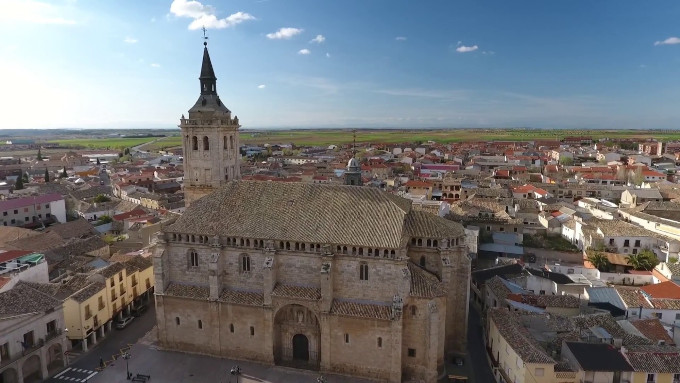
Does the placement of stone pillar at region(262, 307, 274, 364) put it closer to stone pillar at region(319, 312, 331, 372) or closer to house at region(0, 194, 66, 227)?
stone pillar at region(319, 312, 331, 372)

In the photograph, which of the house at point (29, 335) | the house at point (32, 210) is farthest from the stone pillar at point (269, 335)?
the house at point (32, 210)

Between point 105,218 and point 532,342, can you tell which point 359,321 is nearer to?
point 532,342

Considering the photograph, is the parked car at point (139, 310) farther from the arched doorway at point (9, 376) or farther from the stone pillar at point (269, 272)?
the stone pillar at point (269, 272)

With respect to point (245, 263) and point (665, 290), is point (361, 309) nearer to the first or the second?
point (245, 263)

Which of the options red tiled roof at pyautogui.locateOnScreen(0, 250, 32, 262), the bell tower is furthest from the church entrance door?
red tiled roof at pyautogui.locateOnScreen(0, 250, 32, 262)

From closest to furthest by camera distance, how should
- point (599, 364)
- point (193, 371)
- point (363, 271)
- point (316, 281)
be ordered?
1. point (599, 364)
2. point (363, 271)
3. point (316, 281)
4. point (193, 371)

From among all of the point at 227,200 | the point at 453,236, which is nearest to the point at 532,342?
the point at 453,236

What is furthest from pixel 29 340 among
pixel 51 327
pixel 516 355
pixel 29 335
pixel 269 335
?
pixel 516 355
